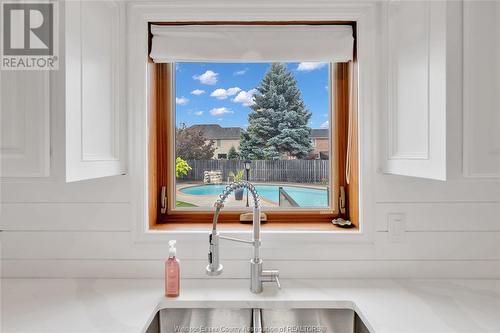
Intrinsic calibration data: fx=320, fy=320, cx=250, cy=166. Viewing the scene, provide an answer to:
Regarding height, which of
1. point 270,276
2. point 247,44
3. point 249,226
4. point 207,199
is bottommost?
point 270,276

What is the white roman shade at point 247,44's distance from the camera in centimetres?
138

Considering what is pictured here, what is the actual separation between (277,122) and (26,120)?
102 cm

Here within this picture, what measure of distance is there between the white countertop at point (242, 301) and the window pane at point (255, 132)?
440 millimetres

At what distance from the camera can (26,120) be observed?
0.91 metres

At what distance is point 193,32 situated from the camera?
138 cm

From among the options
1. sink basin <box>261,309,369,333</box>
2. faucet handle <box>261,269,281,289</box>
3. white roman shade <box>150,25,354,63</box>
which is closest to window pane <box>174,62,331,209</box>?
white roman shade <box>150,25,354,63</box>

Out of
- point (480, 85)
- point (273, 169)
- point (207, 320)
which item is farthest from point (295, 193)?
point (480, 85)

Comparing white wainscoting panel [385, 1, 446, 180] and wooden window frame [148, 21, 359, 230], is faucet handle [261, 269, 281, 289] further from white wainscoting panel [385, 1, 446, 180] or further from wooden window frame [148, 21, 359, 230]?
white wainscoting panel [385, 1, 446, 180]

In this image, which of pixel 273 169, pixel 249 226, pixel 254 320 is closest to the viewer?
pixel 254 320

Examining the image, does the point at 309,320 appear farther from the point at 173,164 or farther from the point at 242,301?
the point at 173,164

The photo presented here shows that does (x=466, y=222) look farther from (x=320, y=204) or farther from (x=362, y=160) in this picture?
(x=320, y=204)

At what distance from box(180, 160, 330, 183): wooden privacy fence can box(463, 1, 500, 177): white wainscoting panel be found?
27.7 inches

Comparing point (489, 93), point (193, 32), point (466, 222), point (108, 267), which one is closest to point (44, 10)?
point (193, 32)

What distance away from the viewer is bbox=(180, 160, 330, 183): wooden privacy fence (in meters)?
1.58
